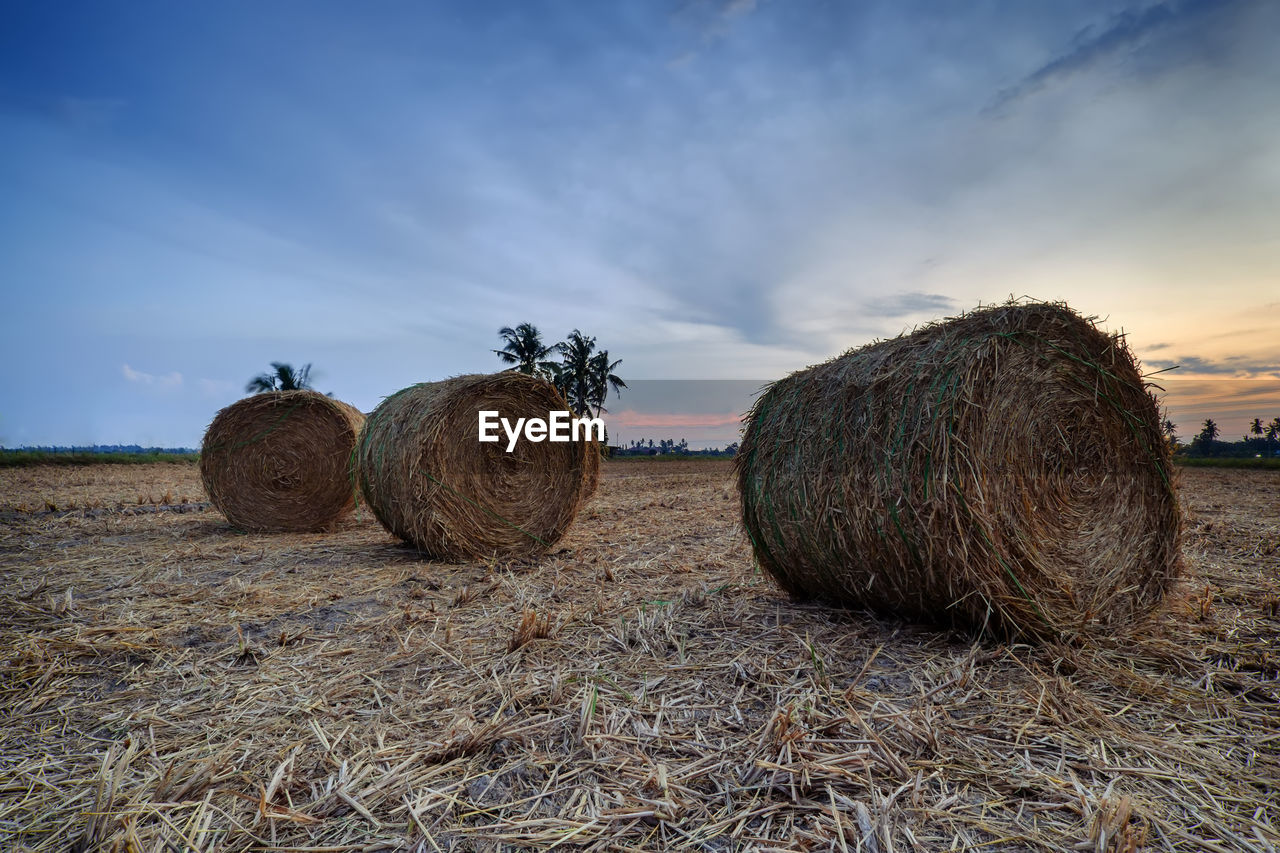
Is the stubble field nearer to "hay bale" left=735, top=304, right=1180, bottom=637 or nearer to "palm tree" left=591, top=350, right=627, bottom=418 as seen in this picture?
"hay bale" left=735, top=304, right=1180, bottom=637

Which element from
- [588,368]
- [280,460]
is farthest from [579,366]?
[280,460]

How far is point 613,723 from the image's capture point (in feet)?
9.19

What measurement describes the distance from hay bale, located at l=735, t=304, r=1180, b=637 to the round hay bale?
731 centimetres

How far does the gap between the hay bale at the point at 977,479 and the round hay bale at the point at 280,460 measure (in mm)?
7315

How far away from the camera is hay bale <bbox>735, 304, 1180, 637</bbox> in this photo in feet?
11.8

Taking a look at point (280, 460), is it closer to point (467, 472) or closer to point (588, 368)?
point (467, 472)

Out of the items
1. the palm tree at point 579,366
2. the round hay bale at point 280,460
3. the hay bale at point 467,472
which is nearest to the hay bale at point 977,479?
the hay bale at point 467,472

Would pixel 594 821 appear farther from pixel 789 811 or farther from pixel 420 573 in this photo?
pixel 420 573

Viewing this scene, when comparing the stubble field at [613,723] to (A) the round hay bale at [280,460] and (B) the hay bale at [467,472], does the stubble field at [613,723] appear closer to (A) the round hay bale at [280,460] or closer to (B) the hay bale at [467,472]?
(B) the hay bale at [467,472]

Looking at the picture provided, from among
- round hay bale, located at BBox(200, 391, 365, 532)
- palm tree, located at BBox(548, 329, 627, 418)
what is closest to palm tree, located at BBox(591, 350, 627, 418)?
palm tree, located at BBox(548, 329, 627, 418)

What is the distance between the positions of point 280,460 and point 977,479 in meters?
9.37

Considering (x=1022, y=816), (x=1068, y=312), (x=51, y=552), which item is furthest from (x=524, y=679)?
(x=51, y=552)

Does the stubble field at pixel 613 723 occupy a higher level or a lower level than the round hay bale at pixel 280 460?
lower

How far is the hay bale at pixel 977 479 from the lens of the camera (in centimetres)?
361
